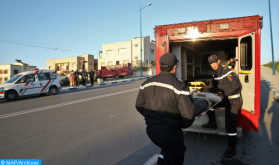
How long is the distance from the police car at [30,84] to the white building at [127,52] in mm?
28522

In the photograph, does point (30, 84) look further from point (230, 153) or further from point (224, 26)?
point (230, 153)

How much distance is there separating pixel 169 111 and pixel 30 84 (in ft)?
42.2

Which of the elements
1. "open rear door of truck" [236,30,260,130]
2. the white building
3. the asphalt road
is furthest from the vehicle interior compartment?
the white building

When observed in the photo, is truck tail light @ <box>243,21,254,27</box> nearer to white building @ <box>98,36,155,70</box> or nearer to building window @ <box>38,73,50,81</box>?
building window @ <box>38,73,50,81</box>

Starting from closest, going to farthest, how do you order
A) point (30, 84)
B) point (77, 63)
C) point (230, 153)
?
point (230, 153) → point (30, 84) → point (77, 63)

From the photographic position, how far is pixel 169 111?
6.75 ft

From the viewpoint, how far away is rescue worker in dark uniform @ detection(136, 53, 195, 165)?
2.03 metres

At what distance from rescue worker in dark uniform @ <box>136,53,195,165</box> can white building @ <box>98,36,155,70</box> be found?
39254mm

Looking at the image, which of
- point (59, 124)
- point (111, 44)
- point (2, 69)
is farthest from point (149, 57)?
point (59, 124)

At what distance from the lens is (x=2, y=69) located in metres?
44.2

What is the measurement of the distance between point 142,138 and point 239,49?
10.4 ft

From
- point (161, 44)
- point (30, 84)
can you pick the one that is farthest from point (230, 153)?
point (30, 84)

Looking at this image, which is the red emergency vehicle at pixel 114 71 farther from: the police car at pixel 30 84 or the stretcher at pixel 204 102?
the stretcher at pixel 204 102

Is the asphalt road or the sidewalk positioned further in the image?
the sidewalk
